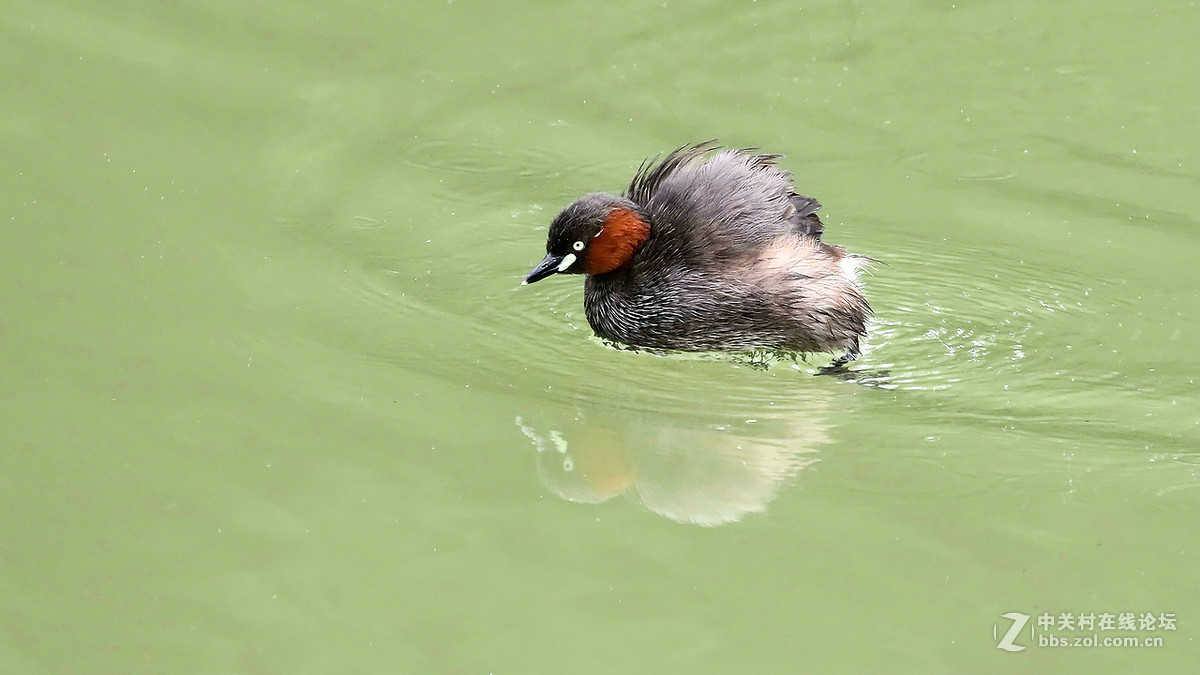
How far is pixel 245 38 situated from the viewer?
29.2 ft

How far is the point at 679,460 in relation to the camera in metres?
5.65

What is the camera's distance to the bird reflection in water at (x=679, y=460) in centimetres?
536

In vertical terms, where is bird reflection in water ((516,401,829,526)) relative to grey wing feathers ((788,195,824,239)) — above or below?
below

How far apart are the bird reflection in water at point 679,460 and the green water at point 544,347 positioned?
0.02 meters

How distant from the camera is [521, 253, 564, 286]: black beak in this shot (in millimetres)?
6477

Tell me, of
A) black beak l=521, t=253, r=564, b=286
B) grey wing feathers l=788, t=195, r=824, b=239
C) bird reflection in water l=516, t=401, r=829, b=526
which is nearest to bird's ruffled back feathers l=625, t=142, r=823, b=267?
grey wing feathers l=788, t=195, r=824, b=239

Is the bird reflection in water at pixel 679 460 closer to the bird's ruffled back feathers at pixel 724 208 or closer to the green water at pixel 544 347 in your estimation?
the green water at pixel 544 347

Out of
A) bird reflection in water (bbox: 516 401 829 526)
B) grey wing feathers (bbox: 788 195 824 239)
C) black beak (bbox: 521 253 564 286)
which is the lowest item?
bird reflection in water (bbox: 516 401 829 526)

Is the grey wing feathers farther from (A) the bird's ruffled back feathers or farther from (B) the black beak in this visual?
(B) the black beak

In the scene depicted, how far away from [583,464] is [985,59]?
14.9 feet

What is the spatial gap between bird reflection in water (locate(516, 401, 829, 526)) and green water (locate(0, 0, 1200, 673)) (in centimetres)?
2

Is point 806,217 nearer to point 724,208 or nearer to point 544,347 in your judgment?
point 724,208

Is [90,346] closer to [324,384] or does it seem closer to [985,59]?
[324,384]

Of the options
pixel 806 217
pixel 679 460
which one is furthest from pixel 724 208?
pixel 679 460
